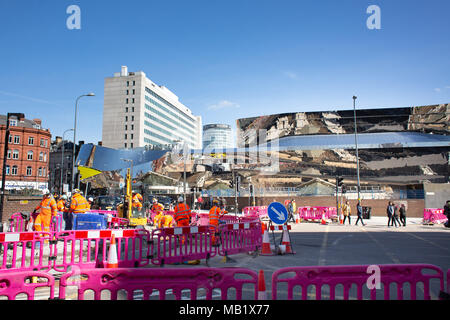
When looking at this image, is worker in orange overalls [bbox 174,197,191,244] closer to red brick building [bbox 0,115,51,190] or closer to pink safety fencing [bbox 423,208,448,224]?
pink safety fencing [bbox 423,208,448,224]

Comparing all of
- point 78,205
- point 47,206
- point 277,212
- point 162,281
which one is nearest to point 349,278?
point 162,281

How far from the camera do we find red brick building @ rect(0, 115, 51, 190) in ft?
188

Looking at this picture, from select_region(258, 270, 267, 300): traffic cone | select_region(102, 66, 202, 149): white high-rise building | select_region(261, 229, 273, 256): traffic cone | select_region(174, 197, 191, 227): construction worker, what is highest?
select_region(102, 66, 202, 149): white high-rise building

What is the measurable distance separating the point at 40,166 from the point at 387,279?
2683 inches

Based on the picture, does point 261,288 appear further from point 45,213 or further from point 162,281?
point 45,213

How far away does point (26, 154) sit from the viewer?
2338 inches

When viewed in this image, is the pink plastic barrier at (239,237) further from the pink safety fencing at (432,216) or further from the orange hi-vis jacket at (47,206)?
the pink safety fencing at (432,216)

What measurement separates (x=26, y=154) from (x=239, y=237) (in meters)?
60.9

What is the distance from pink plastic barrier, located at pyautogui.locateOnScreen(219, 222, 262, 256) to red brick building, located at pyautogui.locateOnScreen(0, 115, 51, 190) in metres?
55.0

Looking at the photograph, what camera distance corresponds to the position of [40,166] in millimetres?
61656

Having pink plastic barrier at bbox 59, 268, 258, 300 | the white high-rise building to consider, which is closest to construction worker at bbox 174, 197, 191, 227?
pink plastic barrier at bbox 59, 268, 258, 300

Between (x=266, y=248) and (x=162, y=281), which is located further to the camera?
(x=266, y=248)
